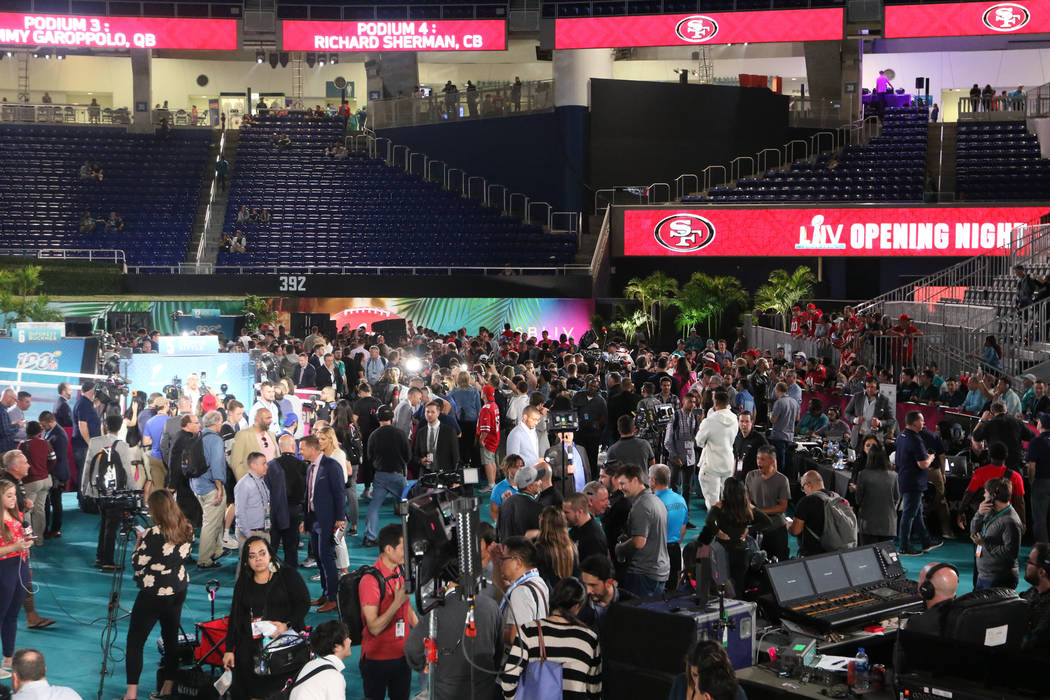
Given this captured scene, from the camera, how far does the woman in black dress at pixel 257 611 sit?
258 inches

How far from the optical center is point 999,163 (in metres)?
29.3

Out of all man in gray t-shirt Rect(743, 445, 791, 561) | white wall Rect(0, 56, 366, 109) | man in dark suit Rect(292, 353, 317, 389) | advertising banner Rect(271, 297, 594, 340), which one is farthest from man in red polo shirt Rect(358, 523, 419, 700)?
white wall Rect(0, 56, 366, 109)

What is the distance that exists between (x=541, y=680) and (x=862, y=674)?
5.19ft

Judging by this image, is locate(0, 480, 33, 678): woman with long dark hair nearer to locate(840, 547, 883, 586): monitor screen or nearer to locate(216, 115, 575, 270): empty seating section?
locate(840, 547, 883, 586): monitor screen

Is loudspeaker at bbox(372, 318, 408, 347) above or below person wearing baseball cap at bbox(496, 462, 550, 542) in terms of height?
above

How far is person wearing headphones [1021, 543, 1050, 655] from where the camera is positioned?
5793mm

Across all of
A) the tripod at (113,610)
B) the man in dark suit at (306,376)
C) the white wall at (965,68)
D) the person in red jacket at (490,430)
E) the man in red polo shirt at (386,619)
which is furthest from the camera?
the white wall at (965,68)

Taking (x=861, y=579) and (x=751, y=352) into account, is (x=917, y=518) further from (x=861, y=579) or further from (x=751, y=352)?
(x=751, y=352)

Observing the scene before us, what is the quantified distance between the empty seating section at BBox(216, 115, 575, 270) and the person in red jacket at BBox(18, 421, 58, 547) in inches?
663

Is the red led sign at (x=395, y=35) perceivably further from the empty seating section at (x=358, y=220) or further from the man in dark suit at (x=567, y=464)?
the man in dark suit at (x=567, y=464)

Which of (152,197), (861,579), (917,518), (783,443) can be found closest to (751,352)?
(783,443)

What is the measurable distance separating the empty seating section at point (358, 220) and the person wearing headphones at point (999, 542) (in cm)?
2071

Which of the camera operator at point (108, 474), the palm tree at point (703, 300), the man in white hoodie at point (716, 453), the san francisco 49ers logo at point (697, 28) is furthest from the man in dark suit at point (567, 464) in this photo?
the san francisco 49ers logo at point (697, 28)

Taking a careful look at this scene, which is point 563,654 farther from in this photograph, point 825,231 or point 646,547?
point 825,231
